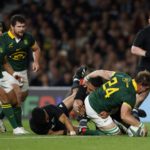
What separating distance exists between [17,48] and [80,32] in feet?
24.1

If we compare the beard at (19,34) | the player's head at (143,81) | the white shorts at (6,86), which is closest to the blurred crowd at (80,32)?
the beard at (19,34)

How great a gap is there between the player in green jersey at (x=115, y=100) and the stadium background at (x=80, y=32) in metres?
6.36

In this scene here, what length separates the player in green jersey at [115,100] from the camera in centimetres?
1144

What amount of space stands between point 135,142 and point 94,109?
3.94ft

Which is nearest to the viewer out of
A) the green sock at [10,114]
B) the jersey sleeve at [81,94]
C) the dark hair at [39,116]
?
the dark hair at [39,116]

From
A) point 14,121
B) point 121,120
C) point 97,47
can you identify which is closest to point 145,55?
point 121,120

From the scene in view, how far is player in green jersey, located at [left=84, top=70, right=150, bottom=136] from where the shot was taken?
11.4 meters

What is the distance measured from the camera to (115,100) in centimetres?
1162

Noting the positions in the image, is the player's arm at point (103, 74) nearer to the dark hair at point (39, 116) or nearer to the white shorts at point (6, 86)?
the dark hair at point (39, 116)

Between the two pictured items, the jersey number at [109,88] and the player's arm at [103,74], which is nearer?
the jersey number at [109,88]

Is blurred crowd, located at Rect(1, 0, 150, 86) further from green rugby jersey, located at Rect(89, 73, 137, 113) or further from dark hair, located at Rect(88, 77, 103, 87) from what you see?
green rugby jersey, located at Rect(89, 73, 137, 113)

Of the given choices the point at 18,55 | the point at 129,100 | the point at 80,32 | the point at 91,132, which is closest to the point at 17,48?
the point at 18,55

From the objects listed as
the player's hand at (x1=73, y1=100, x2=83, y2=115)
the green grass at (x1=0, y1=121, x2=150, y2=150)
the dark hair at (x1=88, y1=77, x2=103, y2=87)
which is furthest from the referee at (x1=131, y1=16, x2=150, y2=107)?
the green grass at (x1=0, y1=121, x2=150, y2=150)

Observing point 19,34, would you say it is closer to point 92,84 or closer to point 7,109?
point 7,109
